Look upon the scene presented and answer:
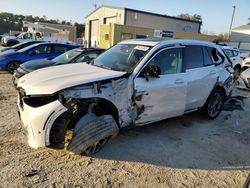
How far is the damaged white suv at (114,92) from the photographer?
3707 mm

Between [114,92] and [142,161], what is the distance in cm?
119

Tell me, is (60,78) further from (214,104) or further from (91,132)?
(214,104)

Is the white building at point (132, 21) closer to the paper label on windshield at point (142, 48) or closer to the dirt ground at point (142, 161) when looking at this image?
the paper label on windshield at point (142, 48)

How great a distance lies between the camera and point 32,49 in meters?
11.7

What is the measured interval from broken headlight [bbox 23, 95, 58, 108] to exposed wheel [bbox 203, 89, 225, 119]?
3.80 m

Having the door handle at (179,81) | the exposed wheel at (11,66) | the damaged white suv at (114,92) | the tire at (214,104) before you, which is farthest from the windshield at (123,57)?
the exposed wheel at (11,66)

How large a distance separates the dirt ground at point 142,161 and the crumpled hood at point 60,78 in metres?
1.07

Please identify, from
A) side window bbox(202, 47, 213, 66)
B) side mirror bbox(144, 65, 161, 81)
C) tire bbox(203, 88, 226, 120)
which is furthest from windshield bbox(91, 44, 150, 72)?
tire bbox(203, 88, 226, 120)

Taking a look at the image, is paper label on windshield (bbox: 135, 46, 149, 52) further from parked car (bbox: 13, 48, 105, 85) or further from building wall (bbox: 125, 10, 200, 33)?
building wall (bbox: 125, 10, 200, 33)

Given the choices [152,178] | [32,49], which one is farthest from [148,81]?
[32,49]

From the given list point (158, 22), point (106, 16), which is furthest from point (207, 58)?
point (106, 16)

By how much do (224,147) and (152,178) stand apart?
1.89 m

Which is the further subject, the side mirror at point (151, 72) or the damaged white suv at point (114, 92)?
the side mirror at point (151, 72)

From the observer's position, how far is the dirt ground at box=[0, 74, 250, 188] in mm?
3537
